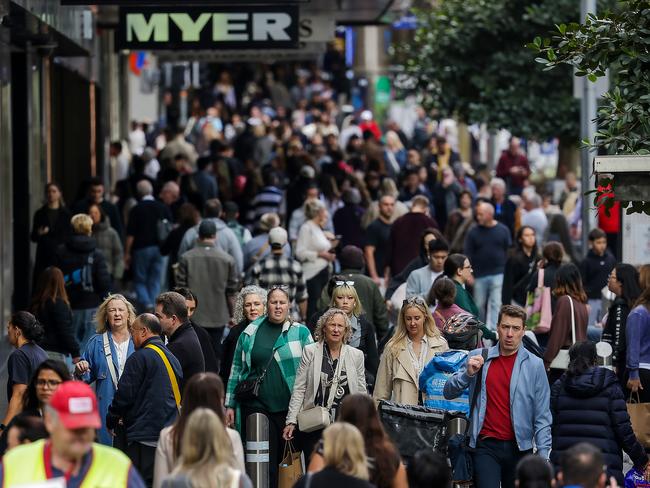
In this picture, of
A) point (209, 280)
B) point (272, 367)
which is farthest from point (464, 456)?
point (209, 280)

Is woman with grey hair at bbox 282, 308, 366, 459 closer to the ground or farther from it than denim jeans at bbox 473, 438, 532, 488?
farther from it

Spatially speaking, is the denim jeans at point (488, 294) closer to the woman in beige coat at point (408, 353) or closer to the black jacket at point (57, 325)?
the black jacket at point (57, 325)

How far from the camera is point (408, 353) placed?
38.1 ft

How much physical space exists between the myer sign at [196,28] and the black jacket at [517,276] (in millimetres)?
3138

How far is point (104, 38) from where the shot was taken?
3008cm

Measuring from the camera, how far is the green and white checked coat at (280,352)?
1175 cm

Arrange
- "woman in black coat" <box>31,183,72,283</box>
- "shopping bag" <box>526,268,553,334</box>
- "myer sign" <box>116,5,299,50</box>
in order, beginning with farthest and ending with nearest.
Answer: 1. "woman in black coat" <box>31,183,72,283</box>
2. "myer sign" <box>116,5,299,50</box>
3. "shopping bag" <box>526,268,553,334</box>

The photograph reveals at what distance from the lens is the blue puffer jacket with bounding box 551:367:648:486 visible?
1044 cm

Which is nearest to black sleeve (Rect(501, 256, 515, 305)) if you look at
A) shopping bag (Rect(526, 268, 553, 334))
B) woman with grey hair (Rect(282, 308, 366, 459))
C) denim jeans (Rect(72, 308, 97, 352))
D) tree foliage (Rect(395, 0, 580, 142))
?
shopping bag (Rect(526, 268, 553, 334))

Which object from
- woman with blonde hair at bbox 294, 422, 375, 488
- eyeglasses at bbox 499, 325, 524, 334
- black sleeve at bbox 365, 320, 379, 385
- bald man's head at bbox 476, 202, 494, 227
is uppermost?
bald man's head at bbox 476, 202, 494, 227

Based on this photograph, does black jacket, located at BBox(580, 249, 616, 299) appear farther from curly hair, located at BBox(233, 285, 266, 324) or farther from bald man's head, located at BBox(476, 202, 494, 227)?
curly hair, located at BBox(233, 285, 266, 324)

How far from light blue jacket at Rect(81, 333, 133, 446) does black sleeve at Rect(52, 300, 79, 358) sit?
227cm

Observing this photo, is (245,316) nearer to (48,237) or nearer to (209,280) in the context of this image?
(209,280)

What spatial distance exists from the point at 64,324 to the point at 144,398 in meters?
3.66
